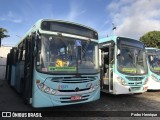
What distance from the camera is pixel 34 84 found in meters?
6.36

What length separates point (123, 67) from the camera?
31.3ft

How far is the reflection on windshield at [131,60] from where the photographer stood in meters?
9.59

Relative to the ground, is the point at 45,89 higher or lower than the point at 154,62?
lower

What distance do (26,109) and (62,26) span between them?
3.22 m

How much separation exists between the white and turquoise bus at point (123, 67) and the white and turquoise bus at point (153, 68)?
2.24 m

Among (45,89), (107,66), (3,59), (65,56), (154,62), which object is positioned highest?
(3,59)

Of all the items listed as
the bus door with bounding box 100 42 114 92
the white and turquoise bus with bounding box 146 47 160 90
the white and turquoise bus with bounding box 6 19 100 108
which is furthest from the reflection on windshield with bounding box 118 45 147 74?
the white and turquoise bus with bounding box 6 19 100 108

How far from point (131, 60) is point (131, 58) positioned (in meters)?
0.10

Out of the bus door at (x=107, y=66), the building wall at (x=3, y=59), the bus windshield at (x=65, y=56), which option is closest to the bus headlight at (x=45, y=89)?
the bus windshield at (x=65, y=56)

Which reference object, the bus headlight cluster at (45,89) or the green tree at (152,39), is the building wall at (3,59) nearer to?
the bus headlight cluster at (45,89)

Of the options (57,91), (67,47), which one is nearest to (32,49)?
(67,47)

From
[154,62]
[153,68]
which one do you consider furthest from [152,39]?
[153,68]

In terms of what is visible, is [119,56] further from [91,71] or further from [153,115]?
[153,115]

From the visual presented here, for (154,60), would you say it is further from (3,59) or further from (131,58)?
(3,59)
